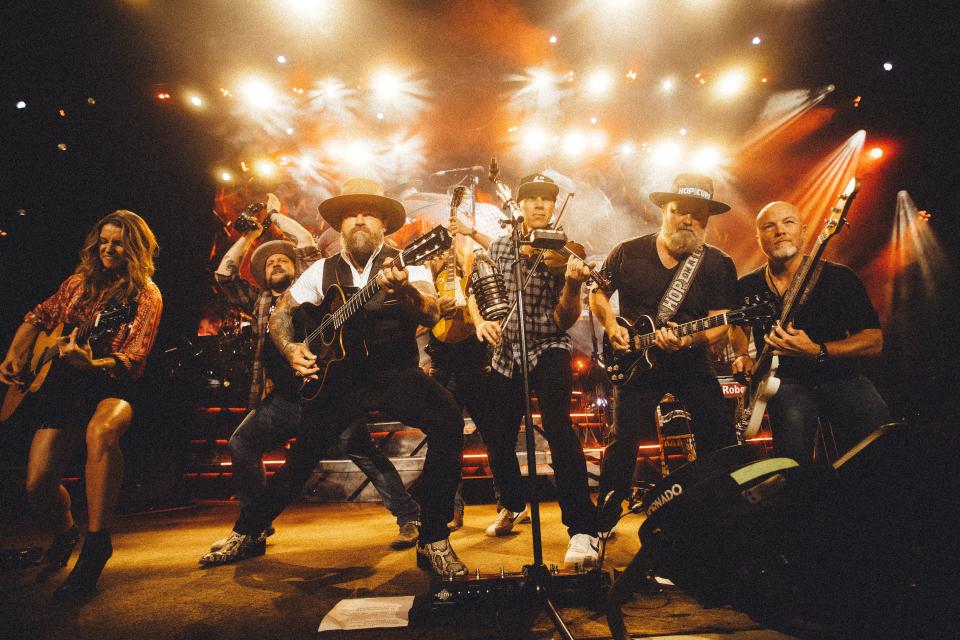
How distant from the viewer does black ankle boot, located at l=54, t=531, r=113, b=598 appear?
2623 mm

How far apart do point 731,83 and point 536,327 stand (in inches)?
570

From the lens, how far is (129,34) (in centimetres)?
948

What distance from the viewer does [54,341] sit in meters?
3.28

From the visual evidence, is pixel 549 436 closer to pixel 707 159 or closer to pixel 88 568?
pixel 88 568

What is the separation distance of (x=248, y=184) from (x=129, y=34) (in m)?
4.75

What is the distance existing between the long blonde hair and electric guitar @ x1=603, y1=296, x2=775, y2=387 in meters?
4.03

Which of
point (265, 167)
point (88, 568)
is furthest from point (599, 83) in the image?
point (88, 568)

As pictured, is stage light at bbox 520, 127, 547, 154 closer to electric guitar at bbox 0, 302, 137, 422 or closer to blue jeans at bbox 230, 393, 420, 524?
blue jeans at bbox 230, 393, 420, 524

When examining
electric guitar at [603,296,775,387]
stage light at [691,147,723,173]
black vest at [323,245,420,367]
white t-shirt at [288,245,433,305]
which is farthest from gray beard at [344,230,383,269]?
stage light at [691,147,723,173]

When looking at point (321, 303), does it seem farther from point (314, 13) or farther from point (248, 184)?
point (248, 184)

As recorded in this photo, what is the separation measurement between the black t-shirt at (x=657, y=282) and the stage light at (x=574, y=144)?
40.1 ft

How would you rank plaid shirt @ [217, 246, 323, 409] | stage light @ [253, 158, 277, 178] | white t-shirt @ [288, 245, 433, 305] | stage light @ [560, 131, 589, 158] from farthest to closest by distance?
stage light @ [560, 131, 589, 158] < stage light @ [253, 158, 277, 178] < plaid shirt @ [217, 246, 323, 409] < white t-shirt @ [288, 245, 433, 305]

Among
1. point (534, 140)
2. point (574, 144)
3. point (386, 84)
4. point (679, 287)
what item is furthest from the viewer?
point (574, 144)

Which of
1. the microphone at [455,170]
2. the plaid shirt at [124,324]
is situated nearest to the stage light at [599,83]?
the microphone at [455,170]
